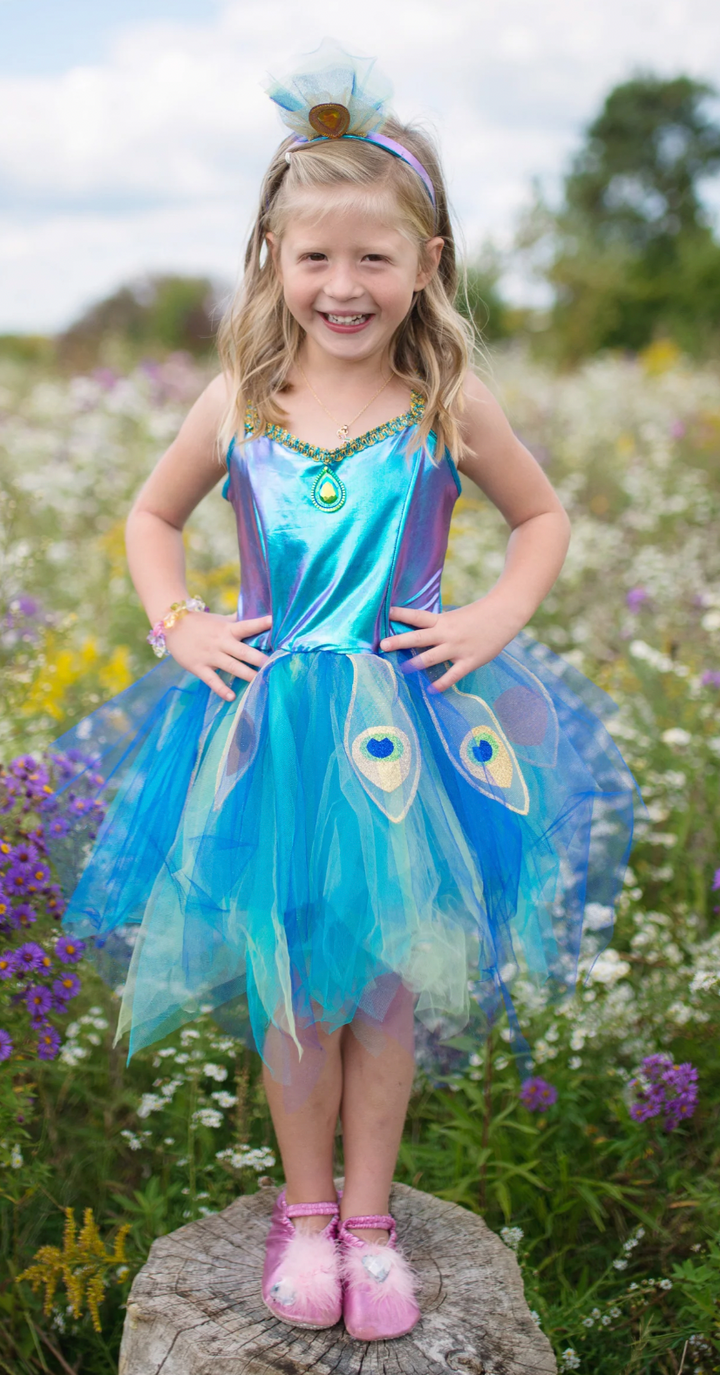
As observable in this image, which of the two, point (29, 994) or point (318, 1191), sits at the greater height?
point (29, 994)

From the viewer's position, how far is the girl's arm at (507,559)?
5.99 ft

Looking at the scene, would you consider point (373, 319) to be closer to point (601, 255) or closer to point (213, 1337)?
point (213, 1337)

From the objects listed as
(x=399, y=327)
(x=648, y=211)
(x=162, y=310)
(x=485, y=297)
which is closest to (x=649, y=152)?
(x=648, y=211)

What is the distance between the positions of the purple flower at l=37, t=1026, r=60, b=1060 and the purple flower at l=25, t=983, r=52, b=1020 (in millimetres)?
32

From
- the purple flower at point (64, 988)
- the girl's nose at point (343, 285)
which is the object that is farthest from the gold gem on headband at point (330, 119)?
the purple flower at point (64, 988)

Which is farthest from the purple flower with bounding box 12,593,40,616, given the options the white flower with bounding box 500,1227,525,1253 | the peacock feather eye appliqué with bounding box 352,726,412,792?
the white flower with bounding box 500,1227,525,1253

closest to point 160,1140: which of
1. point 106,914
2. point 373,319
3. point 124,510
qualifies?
point 106,914

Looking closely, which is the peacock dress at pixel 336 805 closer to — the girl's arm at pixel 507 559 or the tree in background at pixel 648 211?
the girl's arm at pixel 507 559

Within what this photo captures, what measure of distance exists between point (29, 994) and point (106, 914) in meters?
0.24

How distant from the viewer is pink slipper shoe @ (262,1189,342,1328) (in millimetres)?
1706

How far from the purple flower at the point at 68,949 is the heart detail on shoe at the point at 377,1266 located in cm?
72

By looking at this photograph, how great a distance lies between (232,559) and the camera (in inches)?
193

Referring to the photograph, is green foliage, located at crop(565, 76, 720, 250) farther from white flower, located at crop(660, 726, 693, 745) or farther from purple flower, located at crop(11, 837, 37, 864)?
purple flower, located at crop(11, 837, 37, 864)

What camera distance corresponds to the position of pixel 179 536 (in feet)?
7.03
